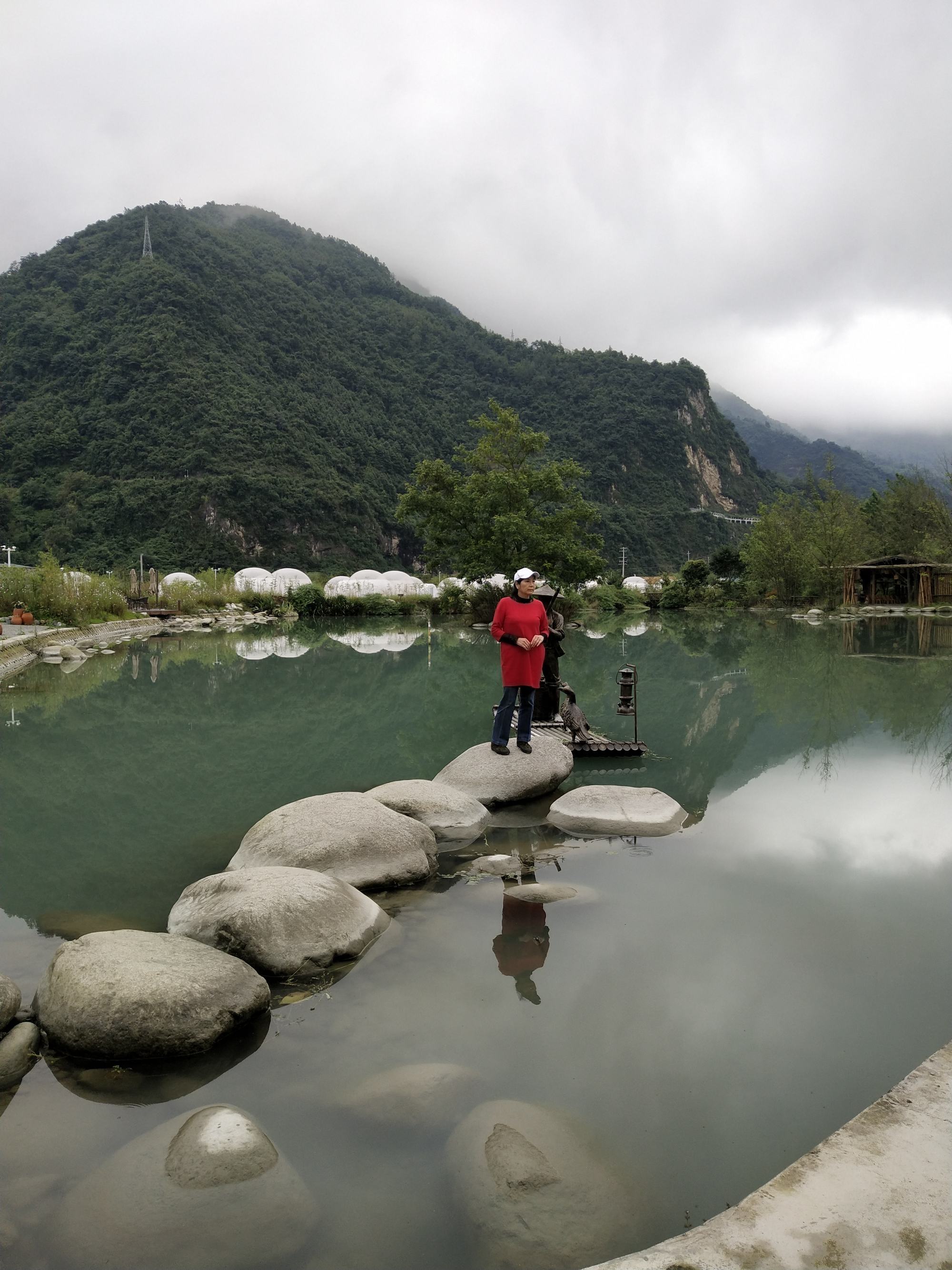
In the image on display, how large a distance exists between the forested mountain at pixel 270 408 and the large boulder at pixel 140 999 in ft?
222

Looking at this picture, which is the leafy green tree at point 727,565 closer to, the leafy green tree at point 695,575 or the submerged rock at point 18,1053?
the leafy green tree at point 695,575

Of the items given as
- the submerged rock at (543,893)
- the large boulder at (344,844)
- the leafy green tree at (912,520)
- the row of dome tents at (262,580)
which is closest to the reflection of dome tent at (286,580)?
the row of dome tents at (262,580)

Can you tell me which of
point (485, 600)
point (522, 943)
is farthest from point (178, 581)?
point (522, 943)

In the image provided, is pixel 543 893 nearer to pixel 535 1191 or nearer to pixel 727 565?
pixel 535 1191

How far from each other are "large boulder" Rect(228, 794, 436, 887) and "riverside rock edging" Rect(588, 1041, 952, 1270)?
3.32 metres

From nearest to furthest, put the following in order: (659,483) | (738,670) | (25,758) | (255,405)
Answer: (25,758) < (738,670) < (255,405) < (659,483)

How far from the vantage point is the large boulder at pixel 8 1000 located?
362 centimetres

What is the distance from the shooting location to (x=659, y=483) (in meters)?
122

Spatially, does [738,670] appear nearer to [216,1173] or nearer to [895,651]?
[895,651]

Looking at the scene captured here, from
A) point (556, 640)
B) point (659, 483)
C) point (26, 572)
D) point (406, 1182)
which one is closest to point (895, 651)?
point (556, 640)

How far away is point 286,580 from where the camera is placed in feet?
179

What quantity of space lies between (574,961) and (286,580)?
51.9 m

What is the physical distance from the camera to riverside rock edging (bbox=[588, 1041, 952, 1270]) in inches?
82.4

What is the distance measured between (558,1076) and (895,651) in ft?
70.3
